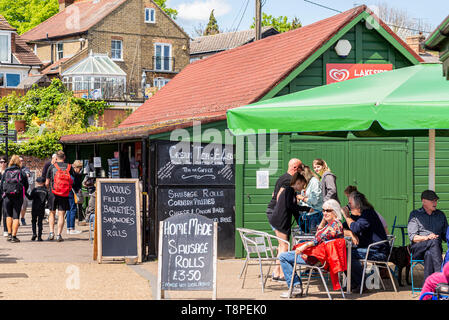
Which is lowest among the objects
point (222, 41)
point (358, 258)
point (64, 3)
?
point (358, 258)

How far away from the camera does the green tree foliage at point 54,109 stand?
111ft

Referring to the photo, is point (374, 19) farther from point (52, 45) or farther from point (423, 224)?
point (52, 45)

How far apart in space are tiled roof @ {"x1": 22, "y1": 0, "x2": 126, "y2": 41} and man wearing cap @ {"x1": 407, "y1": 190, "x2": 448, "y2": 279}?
47.3 meters

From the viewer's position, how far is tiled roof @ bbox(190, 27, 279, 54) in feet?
216

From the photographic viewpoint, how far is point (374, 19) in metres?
14.2

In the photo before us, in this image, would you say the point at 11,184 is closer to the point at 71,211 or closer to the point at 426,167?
the point at 71,211

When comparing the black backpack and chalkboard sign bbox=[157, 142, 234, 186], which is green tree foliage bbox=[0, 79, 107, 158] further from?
chalkboard sign bbox=[157, 142, 234, 186]

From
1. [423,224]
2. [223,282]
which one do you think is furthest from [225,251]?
[423,224]

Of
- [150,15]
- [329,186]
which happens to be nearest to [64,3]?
[150,15]

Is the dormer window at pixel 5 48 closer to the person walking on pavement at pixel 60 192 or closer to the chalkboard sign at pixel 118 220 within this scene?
the person walking on pavement at pixel 60 192

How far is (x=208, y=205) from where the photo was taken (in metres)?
12.2

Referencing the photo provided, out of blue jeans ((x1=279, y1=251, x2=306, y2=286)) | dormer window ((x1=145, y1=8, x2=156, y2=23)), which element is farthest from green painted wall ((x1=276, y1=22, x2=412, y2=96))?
dormer window ((x1=145, y1=8, x2=156, y2=23))

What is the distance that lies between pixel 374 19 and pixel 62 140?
31.2 feet

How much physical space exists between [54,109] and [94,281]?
3257cm
